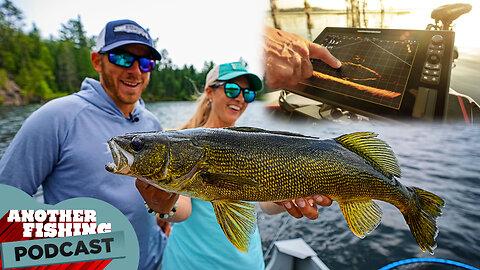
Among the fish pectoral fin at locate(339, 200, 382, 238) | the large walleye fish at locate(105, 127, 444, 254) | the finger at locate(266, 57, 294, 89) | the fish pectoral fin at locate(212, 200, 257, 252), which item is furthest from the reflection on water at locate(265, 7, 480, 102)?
the fish pectoral fin at locate(212, 200, 257, 252)

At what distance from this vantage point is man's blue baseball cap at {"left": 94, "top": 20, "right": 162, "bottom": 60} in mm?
2094

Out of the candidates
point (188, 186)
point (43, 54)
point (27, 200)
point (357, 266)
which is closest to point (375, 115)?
point (188, 186)

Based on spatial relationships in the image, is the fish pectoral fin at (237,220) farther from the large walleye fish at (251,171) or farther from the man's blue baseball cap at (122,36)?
the man's blue baseball cap at (122,36)

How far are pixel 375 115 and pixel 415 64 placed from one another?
1.08 feet

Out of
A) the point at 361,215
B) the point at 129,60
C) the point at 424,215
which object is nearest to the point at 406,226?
the point at 424,215

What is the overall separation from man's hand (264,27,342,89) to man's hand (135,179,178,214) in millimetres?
835

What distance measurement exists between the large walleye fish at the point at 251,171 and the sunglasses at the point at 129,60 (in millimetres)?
986

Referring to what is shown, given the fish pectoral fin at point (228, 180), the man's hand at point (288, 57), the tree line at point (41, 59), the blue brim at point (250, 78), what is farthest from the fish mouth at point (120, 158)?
the tree line at point (41, 59)

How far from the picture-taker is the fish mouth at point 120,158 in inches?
45.9

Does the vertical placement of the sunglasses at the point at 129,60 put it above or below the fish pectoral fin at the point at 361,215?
above

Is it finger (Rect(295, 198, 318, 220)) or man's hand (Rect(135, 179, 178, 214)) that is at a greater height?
man's hand (Rect(135, 179, 178, 214))

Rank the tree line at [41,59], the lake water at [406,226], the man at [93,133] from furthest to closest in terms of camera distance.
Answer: the tree line at [41,59], the lake water at [406,226], the man at [93,133]

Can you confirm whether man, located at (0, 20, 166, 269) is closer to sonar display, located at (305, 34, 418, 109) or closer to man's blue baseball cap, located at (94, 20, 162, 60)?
man's blue baseball cap, located at (94, 20, 162, 60)

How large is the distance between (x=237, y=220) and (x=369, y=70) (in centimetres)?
101
